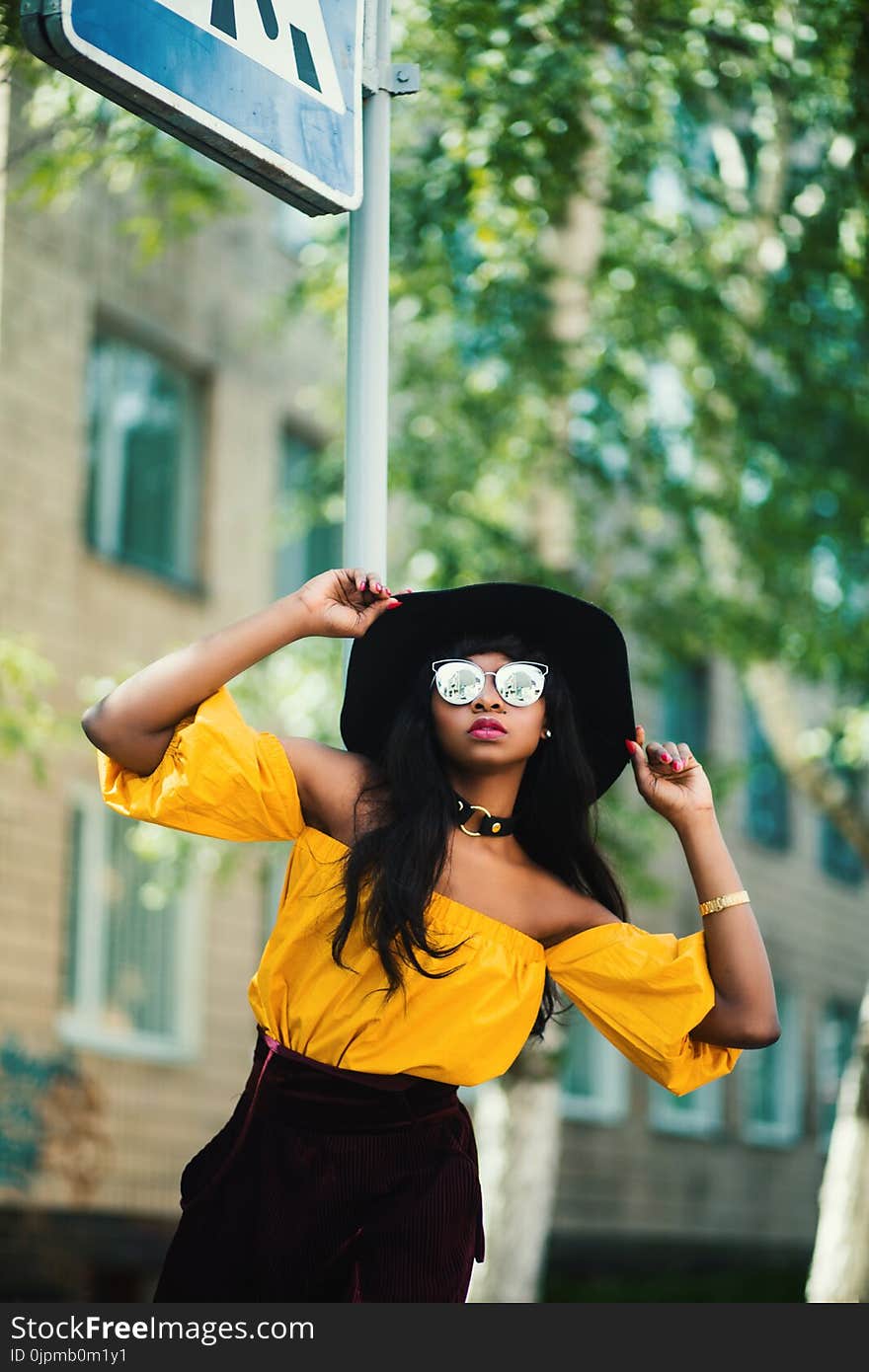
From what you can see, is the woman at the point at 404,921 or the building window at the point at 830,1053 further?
the building window at the point at 830,1053

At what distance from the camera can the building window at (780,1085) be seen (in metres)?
19.9

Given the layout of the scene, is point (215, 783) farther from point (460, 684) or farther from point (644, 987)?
point (644, 987)

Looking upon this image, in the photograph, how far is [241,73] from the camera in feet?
10.3

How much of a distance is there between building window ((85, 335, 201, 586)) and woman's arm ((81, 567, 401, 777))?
901 cm

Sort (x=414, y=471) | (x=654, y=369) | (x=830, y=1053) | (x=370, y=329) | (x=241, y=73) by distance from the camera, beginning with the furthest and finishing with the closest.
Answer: (x=830, y=1053) → (x=654, y=369) → (x=414, y=471) → (x=370, y=329) → (x=241, y=73)

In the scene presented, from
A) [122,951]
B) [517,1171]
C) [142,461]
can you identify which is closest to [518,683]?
[517,1171]

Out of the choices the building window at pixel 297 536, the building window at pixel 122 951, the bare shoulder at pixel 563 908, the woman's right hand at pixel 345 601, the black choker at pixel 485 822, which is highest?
the building window at pixel 297 536

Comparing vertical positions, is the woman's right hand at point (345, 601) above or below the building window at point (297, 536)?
below

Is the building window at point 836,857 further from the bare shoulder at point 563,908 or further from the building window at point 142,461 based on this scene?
the bare shoulder at point 563,908

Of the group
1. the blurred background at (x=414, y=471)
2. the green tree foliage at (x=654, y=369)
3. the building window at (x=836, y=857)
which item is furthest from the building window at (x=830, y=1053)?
the green tree foliage at (x=654, y=369)

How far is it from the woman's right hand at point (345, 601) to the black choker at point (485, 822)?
359mm

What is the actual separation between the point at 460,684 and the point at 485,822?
0.85 feet

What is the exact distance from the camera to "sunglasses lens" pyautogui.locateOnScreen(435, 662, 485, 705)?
3.26m

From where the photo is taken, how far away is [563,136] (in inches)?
300
